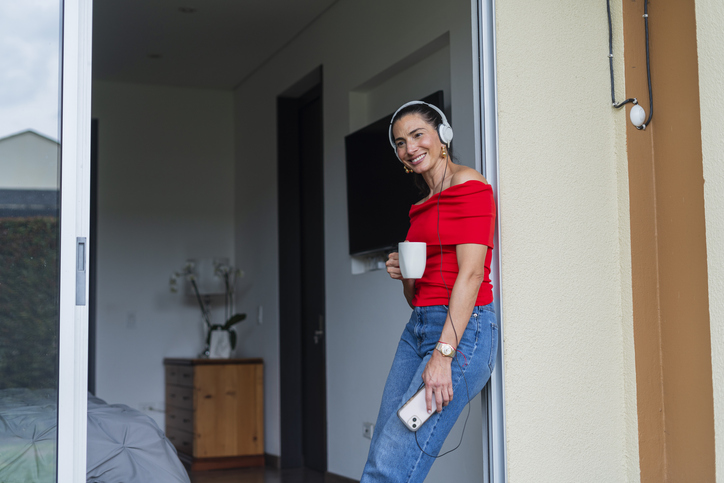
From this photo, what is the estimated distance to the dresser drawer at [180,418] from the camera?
→ 518 centimetres

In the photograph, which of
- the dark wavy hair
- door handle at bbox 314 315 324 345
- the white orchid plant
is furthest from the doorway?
the dark wavy hair

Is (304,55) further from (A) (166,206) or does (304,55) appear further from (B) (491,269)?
(B) (491,269)

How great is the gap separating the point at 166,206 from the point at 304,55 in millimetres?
1870

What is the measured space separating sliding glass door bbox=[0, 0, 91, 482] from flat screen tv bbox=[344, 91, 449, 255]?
1.88 m

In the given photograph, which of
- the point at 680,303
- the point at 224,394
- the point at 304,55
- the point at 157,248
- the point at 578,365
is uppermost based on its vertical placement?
the point at 304,55

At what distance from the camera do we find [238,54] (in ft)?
18.0

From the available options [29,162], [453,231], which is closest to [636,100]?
[453,231]

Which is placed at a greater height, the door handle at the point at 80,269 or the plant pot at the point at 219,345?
the door handle at the point at 80,269

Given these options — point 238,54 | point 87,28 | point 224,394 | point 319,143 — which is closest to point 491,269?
point 87,28

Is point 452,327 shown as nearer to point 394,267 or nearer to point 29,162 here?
point 394,267

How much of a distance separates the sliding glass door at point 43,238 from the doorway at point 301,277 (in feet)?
9.66

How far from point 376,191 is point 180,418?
8.28 ft

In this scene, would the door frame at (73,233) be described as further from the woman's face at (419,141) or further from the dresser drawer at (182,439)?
the dresser drawer at (182,439)

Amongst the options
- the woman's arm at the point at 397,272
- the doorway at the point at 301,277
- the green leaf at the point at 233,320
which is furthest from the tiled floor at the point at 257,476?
the woman's arm at the point at 397,272
